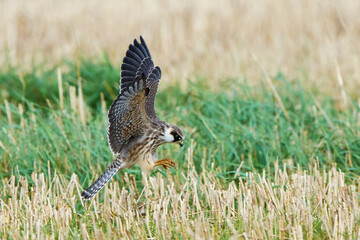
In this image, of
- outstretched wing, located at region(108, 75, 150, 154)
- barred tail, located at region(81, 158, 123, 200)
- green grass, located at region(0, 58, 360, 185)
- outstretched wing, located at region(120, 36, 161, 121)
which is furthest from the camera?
green grass, located at region(0, 58, 360, 185)

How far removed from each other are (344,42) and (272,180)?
541cm

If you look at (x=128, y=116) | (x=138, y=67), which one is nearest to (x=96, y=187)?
(x=128, y=116)

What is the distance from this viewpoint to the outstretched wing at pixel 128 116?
14.8 ft

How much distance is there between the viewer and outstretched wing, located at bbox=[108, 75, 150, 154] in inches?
177

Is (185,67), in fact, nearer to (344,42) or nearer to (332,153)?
(344,42)

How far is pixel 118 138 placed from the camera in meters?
5.19

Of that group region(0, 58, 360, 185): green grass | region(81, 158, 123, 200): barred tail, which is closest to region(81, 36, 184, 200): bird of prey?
region(81, 158, 123, 200): barred tail

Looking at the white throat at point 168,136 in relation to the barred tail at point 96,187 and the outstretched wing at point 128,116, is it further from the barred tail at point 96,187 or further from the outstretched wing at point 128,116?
the barred tail at point 96,187

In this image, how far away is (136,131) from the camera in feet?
16.9

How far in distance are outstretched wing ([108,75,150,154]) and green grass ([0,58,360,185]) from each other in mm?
437

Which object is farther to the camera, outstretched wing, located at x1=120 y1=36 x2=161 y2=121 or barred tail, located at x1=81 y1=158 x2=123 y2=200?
outstretched wing, located at x1=120 y1=36 x2=161 y2=121

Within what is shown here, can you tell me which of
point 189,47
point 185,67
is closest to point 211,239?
point 185,67

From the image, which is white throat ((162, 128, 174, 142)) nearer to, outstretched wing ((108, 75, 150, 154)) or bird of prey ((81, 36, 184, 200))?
bird of prey ((81, 36, 184, 200))

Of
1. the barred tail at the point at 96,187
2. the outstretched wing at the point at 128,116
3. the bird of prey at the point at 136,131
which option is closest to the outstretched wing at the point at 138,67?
the bird of prey at the point at 136,131
